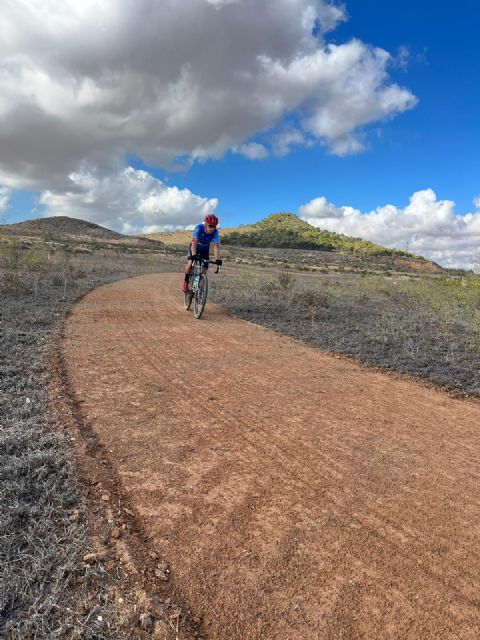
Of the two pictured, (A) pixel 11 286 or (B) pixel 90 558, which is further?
(A) pixel 11 286

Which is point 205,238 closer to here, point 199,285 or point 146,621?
point 199,285

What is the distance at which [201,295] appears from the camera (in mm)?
10172

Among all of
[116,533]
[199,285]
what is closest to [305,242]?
[199,285]

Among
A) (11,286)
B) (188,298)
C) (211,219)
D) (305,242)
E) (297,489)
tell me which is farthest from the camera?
(305,242)

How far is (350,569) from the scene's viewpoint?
252 cm

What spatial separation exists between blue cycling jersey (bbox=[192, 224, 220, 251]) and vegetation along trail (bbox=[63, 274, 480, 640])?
4.14 m

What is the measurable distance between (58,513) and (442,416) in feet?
13.9

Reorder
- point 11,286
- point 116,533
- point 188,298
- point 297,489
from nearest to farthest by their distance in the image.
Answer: point 116,533 < point 297,489 < point 188,298 < point 11,286

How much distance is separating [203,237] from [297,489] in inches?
299

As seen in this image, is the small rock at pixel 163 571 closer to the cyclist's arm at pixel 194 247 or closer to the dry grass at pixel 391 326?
the dry grass at pixel 391 326

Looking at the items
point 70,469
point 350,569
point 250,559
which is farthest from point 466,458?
point 70,469

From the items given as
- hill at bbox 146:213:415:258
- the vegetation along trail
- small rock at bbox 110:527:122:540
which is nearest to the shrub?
the vegetation along trail

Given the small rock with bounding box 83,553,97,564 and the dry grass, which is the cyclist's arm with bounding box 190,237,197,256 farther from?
the small rock with bounding box 83,553,97,564

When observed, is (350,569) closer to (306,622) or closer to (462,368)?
(306,622)
